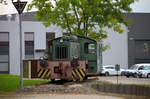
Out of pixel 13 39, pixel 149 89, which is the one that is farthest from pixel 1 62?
pixel 149 89

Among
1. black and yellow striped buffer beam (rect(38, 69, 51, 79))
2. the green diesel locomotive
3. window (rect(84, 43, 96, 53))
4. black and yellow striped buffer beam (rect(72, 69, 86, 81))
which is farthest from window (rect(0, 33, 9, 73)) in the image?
black and yellow striped buffer beam (rect(72, 69, 86, 81))

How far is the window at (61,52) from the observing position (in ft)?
83.8

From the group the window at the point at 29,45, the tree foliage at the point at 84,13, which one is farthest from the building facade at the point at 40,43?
the tree foliage at the point at 84,13

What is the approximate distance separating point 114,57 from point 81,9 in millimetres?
25695

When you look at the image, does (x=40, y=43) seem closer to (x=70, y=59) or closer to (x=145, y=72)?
(x=145, y=72)

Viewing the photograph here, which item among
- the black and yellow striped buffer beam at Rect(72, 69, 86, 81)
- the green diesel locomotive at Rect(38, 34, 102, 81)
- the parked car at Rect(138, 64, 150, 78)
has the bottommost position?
the parked car at Rect(138, 64, 150, 78)

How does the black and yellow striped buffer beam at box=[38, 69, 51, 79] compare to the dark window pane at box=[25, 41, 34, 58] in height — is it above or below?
below

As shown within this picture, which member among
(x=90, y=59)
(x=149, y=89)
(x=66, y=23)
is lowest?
(x=149, y=89)

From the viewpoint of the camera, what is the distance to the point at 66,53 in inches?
1003

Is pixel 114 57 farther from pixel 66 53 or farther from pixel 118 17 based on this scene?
pixel 66 53

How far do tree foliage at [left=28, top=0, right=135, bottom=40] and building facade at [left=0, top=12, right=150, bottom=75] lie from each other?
66.2ft

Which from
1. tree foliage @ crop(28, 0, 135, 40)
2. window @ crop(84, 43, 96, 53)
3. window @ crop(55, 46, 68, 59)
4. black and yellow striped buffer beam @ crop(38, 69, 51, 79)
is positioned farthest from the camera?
tree foliage @ crop(28, 0, 135, 40)

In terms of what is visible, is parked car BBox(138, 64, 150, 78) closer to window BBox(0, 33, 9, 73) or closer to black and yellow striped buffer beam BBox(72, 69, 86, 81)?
black and yellow striped buffer beam BBox(72, 69, 86, 81)

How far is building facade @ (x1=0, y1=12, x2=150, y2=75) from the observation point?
2323 inches
